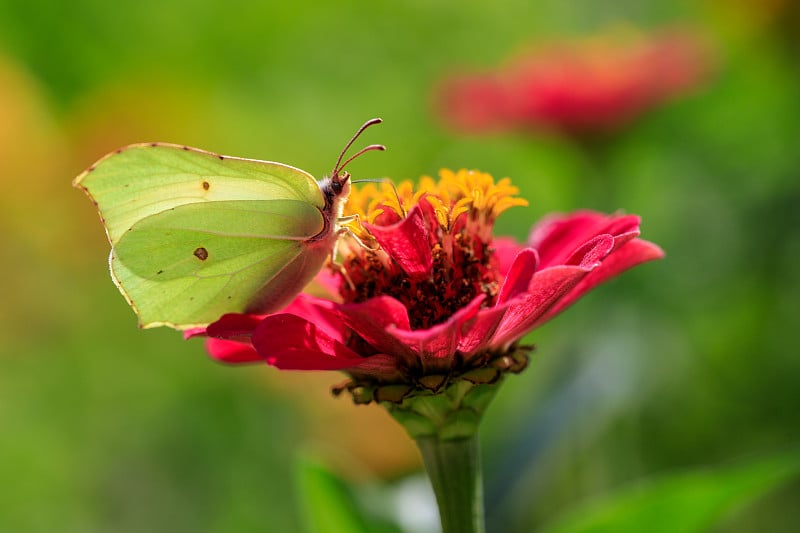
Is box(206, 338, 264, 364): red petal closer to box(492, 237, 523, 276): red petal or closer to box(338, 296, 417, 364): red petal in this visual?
box(338, 296, 417, 364): red petal

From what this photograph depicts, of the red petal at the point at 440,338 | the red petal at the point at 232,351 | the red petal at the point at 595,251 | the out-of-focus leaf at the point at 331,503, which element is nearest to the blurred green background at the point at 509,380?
the out-of-focus leaf at the point at 331,503

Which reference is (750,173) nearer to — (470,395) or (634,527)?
(634,527)

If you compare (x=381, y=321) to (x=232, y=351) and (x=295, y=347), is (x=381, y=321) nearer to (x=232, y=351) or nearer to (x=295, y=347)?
(x=295, y=347)

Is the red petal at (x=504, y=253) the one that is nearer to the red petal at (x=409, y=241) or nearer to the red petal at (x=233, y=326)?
the red petal at (x=409, y=241)

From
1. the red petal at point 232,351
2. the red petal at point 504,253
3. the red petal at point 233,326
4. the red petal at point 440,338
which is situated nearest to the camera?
the red petal at point 440,338

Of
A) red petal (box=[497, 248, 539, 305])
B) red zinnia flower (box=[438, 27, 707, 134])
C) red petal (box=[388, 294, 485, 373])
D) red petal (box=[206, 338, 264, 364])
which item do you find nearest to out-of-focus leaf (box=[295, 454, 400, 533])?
red petal (box=[206, 338, 264, 364])

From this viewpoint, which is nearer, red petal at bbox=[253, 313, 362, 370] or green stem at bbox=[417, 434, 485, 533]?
red petal at bbox=[253, 313, 362, 370]

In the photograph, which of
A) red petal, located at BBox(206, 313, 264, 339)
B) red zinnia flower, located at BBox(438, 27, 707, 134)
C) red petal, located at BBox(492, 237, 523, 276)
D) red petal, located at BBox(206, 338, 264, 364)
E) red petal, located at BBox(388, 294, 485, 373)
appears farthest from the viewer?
red zinnia flower, located at BBox(438, 27, 707, 134)

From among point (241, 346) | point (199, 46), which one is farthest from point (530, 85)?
point (199, 46)
